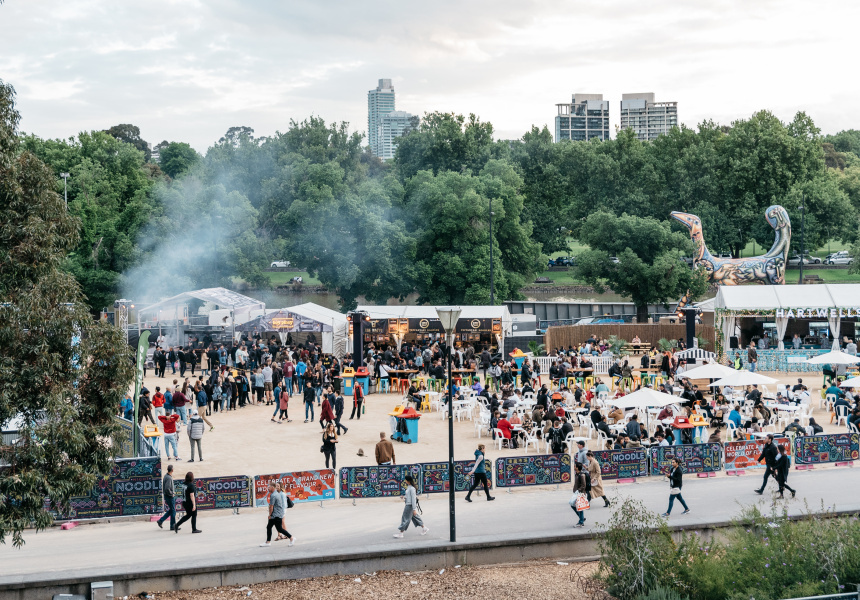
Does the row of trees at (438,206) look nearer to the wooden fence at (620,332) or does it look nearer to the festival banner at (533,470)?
the wooden fence at (620,332)

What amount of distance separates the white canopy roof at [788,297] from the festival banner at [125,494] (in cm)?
2581

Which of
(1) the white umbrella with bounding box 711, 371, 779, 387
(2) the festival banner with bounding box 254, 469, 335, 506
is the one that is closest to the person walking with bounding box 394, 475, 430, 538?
(2) the festival banner with bounding box 254, 469, 335, 506

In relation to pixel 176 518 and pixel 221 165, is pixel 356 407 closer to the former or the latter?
pixel 176 518

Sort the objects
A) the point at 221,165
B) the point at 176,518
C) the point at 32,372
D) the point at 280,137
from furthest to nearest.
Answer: the point at 280,137 → the point at 221,165 → the point at 176,518 → the point at 32,372

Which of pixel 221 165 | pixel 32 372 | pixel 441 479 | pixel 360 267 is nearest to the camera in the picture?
pixel 32 372

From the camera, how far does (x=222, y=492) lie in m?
16.7

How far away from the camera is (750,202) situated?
65.2 m

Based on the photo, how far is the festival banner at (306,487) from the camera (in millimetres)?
17061

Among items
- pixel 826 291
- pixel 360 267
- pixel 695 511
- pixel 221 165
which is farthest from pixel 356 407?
pixel 221 165

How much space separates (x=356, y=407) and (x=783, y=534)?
52.0 feet

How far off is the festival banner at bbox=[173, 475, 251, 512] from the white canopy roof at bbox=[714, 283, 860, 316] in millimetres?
24624

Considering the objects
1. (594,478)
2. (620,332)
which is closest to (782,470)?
Answer: (594,478)

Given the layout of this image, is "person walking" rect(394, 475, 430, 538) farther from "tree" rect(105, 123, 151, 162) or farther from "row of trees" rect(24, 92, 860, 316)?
"tree" rect(105, 123, 151, 162)

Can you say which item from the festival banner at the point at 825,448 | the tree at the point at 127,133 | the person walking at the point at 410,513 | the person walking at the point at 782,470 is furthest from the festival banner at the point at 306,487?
the tree at the point at 127,133
